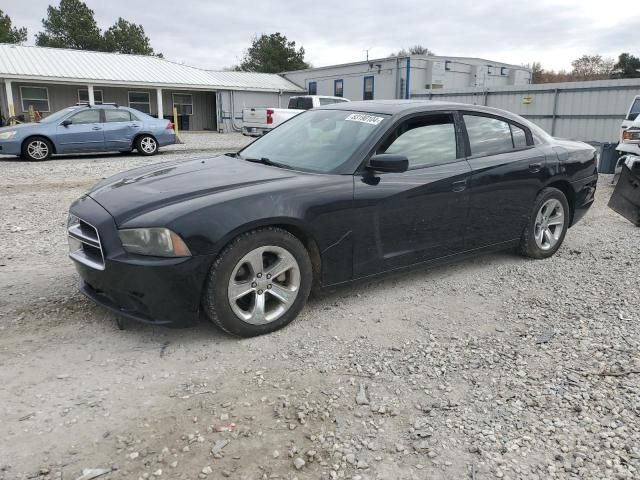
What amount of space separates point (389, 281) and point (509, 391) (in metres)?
1.87

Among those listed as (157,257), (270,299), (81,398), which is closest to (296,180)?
(270,299)

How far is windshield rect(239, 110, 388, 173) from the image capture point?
401 cm

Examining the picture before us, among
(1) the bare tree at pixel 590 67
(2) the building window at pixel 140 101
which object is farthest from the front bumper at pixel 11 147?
(1) the bare tree at pixel 590 67

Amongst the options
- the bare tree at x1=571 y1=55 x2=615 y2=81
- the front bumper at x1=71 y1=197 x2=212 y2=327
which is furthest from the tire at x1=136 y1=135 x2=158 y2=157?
the bare tree at x1=571 y1=55 x2=615 y2=81

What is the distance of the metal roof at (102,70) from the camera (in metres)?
24.4

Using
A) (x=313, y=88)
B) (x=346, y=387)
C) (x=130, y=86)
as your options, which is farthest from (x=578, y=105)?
(x=313, y=88)

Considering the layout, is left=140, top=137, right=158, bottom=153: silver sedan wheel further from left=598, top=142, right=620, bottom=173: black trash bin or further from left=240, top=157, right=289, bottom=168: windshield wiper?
left=598, top=142, right=620, bottom=173: black trash bin

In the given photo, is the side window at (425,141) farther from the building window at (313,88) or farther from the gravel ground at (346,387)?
the building window at (313,88)

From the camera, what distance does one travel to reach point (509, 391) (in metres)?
2.92

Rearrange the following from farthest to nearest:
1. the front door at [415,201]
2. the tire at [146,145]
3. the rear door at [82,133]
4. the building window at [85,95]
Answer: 1. the building window at [85,95]
2. the tire at [146,145]
3. the rear door at [82,133]
4. the front door at [415,201]

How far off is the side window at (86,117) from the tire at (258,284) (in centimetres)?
1235

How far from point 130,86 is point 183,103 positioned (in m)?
4.39

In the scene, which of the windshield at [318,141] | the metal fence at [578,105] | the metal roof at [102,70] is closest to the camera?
the windshield at [318,141]

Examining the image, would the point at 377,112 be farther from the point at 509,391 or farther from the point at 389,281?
the point at 509,391
